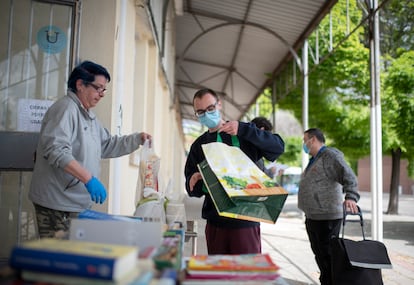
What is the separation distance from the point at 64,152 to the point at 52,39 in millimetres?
1918

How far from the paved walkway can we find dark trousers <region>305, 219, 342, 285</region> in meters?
0.77

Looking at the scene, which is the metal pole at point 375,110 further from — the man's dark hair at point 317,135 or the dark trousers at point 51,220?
the dark trousers at point 51,220

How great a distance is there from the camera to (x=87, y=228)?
4.42ft

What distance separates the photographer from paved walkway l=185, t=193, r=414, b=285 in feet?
15.5

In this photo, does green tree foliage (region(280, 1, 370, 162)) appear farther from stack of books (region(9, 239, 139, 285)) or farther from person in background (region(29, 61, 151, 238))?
stack of books (region(9, 239, 139, 285))

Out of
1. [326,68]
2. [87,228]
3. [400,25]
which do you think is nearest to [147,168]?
[87,228]

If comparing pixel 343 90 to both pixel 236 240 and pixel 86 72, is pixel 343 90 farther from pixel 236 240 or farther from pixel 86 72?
pixel 86 72

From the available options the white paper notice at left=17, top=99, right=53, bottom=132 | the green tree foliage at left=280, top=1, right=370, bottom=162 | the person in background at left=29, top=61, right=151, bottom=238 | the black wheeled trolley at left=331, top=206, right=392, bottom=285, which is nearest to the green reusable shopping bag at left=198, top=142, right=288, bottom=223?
the person in background at left=29, top=61, right=151, bottom=238

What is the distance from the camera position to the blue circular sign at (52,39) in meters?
3.37

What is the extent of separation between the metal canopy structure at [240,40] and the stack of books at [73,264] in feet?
25.2

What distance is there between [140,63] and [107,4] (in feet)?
8.74

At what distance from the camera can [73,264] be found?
95 cm

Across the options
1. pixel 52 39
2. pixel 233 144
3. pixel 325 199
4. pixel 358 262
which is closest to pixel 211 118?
pixel 233 144

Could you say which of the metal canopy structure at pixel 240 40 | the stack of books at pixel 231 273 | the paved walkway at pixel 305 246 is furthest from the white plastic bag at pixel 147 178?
the metal canopy structure at pixel 240 40
